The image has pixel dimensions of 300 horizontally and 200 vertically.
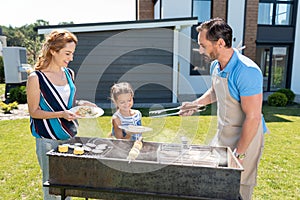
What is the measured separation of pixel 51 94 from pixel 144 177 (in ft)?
2.89

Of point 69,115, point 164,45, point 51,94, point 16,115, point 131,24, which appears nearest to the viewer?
point 69,115

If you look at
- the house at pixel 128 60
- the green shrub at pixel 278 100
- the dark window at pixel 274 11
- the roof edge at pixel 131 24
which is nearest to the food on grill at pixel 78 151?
the house at pixel 128 60

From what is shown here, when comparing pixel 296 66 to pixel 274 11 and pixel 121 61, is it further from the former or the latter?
pixel 121 61

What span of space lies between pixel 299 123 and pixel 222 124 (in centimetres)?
513

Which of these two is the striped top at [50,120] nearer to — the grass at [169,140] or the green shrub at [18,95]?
the grass at [169,140]

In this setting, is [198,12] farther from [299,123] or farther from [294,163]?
[294,163]

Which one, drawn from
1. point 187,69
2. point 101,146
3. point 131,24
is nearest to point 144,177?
point 101,146

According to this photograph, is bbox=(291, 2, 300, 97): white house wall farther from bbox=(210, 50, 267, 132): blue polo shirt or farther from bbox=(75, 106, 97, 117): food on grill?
Result: bbox=(75, 106, 97, 117): food on grill

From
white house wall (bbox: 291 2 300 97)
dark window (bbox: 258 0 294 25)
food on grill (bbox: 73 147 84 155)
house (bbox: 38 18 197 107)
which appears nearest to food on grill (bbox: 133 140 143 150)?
food on grill (bbox: 73 147 84 155)

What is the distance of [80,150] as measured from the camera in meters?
1.39

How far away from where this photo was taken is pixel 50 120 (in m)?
1.75

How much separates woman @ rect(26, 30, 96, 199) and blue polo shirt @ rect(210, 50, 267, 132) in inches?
40.8

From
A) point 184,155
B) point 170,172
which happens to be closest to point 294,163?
point 184,155

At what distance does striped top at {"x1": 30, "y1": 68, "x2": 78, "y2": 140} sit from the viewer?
1.70m
